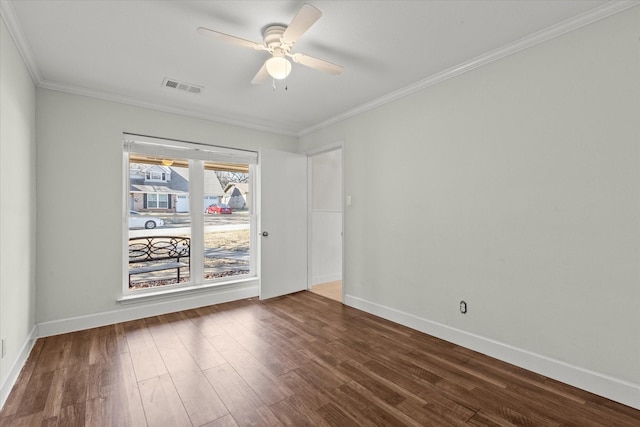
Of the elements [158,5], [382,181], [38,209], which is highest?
[158,5]

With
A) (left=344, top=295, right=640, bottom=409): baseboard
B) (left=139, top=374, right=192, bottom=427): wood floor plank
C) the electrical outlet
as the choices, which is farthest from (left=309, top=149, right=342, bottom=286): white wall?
(left=139, top=374, right=192, bottom=427): wood floor plank

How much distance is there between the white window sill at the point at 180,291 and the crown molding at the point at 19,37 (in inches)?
94.0

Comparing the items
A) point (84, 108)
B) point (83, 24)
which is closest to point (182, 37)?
point (83, 24)

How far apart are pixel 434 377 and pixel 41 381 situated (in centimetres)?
290

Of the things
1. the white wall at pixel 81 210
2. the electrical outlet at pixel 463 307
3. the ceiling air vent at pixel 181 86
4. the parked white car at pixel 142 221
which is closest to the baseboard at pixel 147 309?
the white wall at pixel 81 210

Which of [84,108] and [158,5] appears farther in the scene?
[84,108]

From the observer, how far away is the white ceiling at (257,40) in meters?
1.97

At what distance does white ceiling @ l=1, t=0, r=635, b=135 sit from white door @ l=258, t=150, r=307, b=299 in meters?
1.15

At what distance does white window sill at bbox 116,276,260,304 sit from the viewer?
3.50 metres

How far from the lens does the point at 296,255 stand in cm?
460

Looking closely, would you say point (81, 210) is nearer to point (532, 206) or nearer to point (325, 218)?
point (325, 218)

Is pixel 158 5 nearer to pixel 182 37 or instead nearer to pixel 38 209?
pixel 182 37

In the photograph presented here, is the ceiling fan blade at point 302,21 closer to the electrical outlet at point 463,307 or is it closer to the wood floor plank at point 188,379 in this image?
the wood floor plank at point 188,379

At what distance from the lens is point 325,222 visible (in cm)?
525
